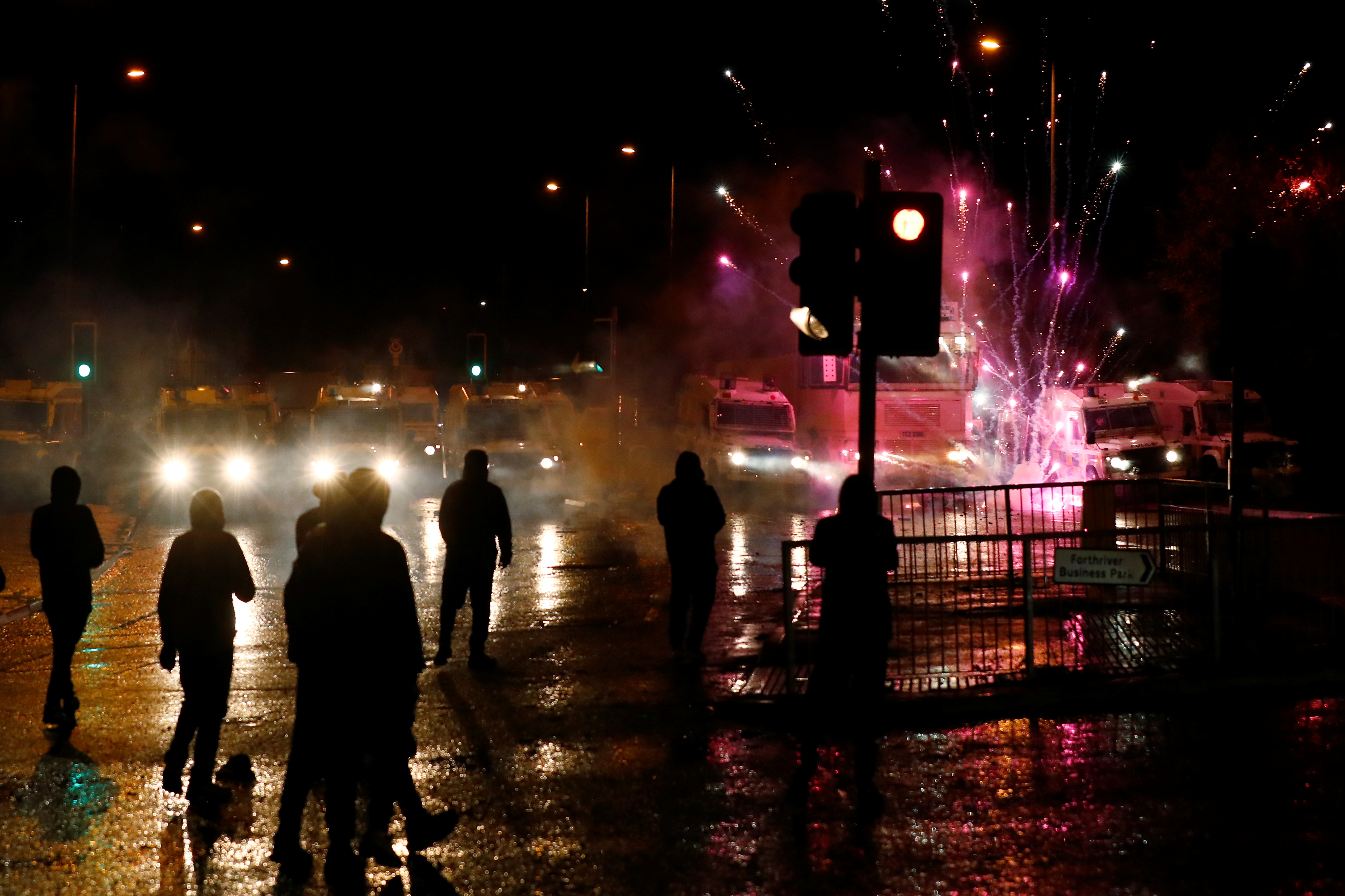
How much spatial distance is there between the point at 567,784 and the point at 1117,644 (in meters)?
5.00

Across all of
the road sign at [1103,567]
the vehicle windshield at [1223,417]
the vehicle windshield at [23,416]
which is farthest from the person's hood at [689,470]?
the vehicle windshield at [23,416]

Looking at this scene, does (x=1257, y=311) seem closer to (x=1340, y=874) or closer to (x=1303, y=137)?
(x=1340, y=874)

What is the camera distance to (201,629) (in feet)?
22.0

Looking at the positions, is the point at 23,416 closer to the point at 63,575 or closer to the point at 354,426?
the point at 354,426

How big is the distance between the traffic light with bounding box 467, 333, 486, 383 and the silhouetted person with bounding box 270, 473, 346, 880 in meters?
29.1

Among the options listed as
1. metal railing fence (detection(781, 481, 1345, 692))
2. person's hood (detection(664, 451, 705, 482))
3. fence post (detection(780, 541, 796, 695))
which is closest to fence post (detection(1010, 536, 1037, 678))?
metal railing fence (detection(781, 481, 1345, 692))

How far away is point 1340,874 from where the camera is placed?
17.7 feet

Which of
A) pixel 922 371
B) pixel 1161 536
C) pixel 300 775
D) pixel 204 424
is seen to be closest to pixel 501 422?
pixel 204 424

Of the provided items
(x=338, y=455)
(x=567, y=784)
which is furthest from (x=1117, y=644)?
(x=338, y=455)

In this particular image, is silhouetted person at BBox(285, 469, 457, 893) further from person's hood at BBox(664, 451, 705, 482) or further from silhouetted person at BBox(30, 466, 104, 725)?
person's hood at BBox(664, 451, 705, 482)

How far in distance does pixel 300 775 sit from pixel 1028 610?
5.37m

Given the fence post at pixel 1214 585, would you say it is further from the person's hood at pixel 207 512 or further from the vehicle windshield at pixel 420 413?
the vehicle windshield at pixel 420 413

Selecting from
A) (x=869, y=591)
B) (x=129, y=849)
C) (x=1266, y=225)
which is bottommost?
(x=129, y=849)

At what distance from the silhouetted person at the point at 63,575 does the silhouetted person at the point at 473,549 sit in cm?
265
